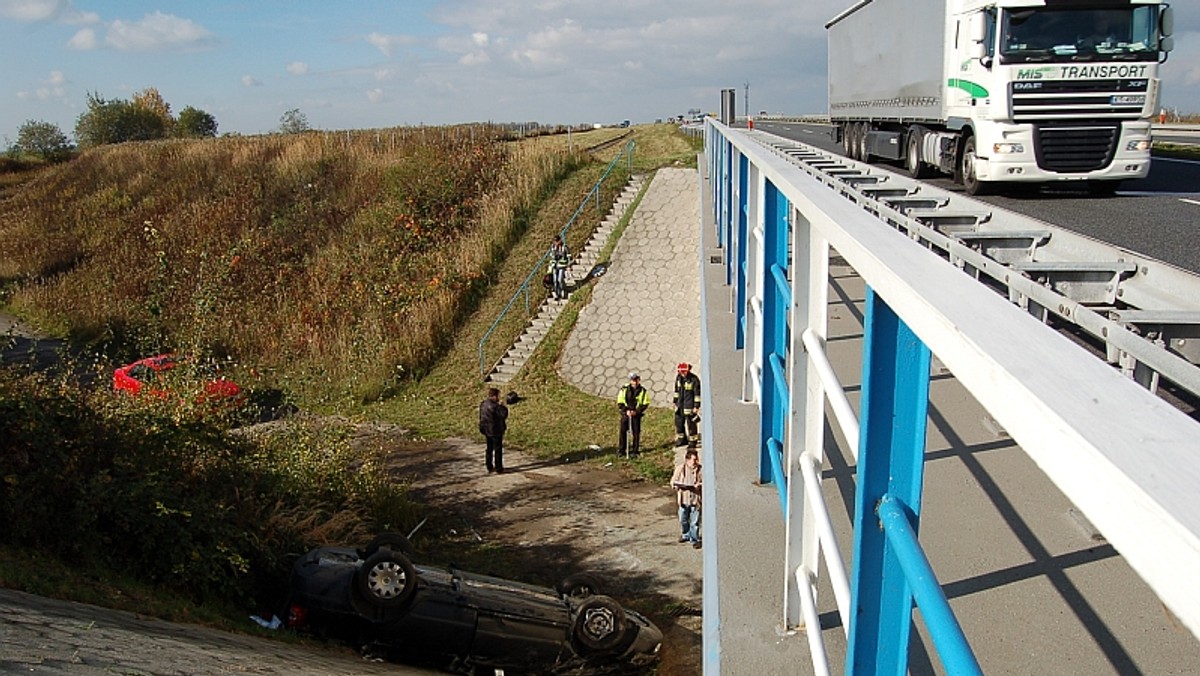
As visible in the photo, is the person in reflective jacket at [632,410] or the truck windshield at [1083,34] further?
the person in reflective jacket at [632,410]

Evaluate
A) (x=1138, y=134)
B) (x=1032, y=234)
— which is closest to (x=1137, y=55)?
(x=1138, y=134)

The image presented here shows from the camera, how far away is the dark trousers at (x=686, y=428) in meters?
15.5

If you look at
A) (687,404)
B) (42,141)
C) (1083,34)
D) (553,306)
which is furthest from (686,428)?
(42,141)

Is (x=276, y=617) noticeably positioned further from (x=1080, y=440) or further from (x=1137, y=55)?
(x=1137, y=55)

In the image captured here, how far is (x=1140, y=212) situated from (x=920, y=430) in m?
13.1

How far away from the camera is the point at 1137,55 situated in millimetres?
13305

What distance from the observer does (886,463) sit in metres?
1.67

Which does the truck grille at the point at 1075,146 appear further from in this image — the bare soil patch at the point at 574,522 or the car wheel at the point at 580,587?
the car wheel at the point at 580,587

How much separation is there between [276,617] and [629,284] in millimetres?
14572

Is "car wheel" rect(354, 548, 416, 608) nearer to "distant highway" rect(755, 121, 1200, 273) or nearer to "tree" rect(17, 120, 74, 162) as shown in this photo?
"distant highway" rect(755, 121, 1200, 273)

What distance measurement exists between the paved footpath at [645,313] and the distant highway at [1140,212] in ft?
20.2

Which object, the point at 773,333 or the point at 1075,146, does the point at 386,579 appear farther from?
the point at 1075,146

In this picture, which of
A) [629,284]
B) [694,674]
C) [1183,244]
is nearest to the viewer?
[694,674]

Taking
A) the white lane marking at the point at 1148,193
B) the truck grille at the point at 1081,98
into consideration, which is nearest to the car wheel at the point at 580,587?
the truck grille at the point at 1081,98
